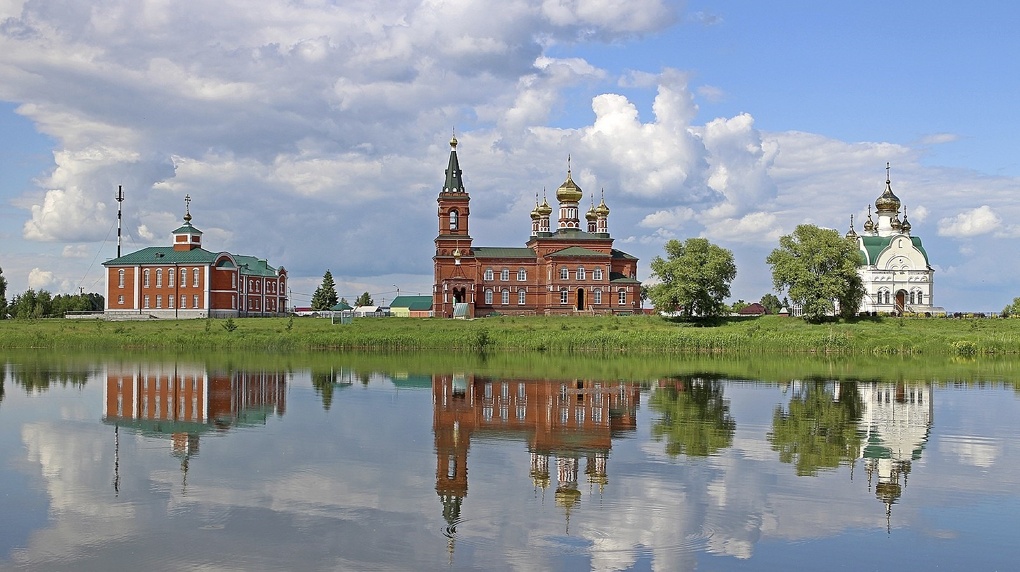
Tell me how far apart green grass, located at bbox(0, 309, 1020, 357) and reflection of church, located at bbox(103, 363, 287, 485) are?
57.1ft

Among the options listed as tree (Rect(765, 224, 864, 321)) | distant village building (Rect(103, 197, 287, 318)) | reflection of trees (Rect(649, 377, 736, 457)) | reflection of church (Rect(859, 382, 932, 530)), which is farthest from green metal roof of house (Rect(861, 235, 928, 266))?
distant village building (Rect(103, 197, 287, 318))

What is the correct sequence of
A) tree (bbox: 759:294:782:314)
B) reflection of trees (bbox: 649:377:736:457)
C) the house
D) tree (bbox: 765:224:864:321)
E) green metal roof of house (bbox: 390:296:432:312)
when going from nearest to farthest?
reflection of trees (bbox: 649:377:736:457) < tree (bbox: 765:224:864:321) < the house < green metal roof of house (bbox: 390:296:432:312) < tree (bbox: 759:294:782:314)

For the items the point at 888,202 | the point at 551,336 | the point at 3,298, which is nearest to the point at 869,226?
the point at 888,202

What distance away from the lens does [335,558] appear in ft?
40.1

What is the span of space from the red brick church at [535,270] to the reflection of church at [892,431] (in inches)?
1751

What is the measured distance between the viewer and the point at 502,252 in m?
82.5

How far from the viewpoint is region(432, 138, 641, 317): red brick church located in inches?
3130

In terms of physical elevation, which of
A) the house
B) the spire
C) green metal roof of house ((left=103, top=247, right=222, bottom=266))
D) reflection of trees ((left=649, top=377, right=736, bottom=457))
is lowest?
reflection of trees ((left=649, top=377, right=736, bottom=457))

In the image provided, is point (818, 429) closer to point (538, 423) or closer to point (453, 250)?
point (538, 423)

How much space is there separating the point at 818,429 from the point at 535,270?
58.8 meters

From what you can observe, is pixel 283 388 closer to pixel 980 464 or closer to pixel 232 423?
pixel 232 423

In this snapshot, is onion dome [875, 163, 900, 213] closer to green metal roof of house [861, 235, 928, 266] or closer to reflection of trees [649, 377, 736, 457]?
green metal roof of house [861, 235, 928, 266]

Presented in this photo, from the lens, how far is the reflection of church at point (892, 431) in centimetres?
1711

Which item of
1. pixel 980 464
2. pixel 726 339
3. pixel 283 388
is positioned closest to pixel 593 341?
pixel 726 339
